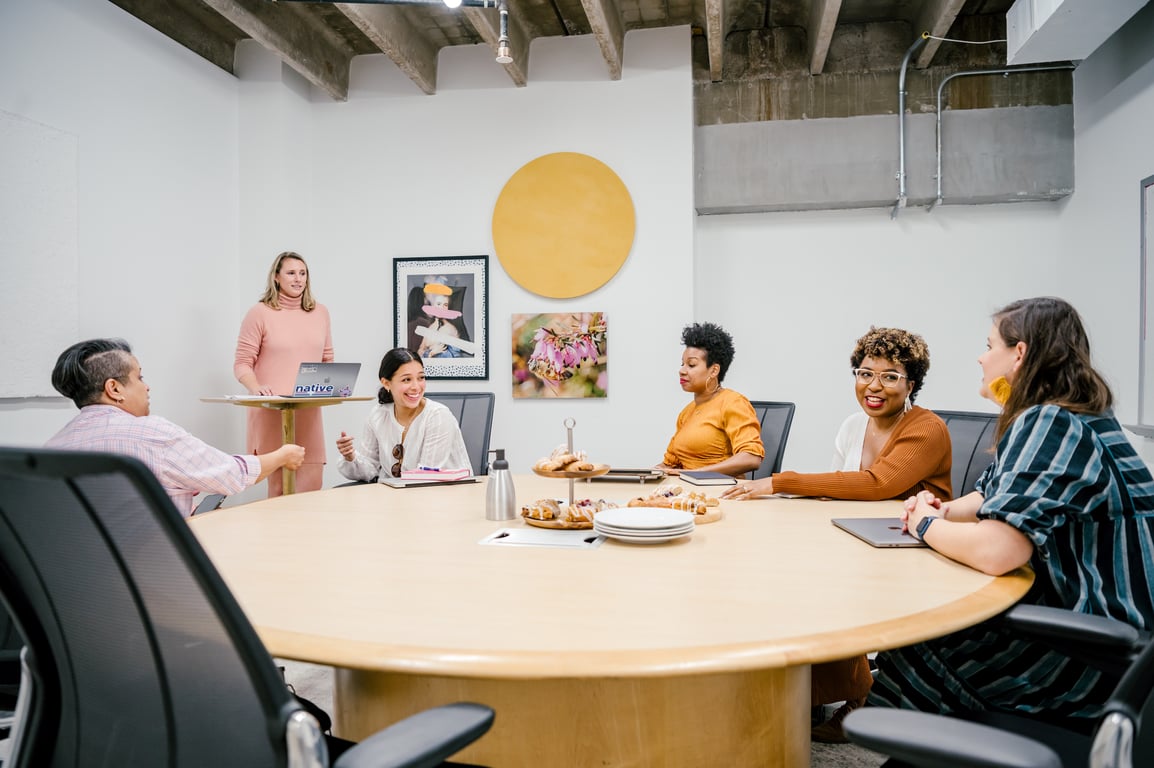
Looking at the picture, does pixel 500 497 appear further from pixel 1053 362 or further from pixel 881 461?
pixel 1053 362

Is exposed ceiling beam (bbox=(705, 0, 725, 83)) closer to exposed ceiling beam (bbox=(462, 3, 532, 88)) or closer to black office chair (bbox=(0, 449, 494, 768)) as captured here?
exposed ceiling beam (bbox=(462, 3, 532, 88))

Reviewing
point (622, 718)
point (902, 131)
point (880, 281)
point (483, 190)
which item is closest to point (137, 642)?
point (622, 718)

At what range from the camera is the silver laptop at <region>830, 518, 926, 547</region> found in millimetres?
1453

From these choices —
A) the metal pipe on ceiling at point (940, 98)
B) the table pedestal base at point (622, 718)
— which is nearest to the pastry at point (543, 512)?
the table pedestal base at point (622, 718)

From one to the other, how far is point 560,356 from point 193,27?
2.87 m

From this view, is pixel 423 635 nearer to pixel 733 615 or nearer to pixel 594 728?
pixel 594 728

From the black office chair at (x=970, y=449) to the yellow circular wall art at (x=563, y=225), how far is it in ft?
7.83

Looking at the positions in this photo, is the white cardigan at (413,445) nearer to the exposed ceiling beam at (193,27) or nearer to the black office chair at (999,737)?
the black office chair at (999,737)

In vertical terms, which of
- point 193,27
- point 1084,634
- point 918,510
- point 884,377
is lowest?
point 1084,634

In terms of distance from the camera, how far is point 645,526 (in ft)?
4.94

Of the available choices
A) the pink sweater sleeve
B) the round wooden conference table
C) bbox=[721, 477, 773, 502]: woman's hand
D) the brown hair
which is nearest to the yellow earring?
the brown hair

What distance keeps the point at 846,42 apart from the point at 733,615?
4401 mm

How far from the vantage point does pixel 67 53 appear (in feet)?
10.8

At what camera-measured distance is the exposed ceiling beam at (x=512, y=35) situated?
3.56 metres
